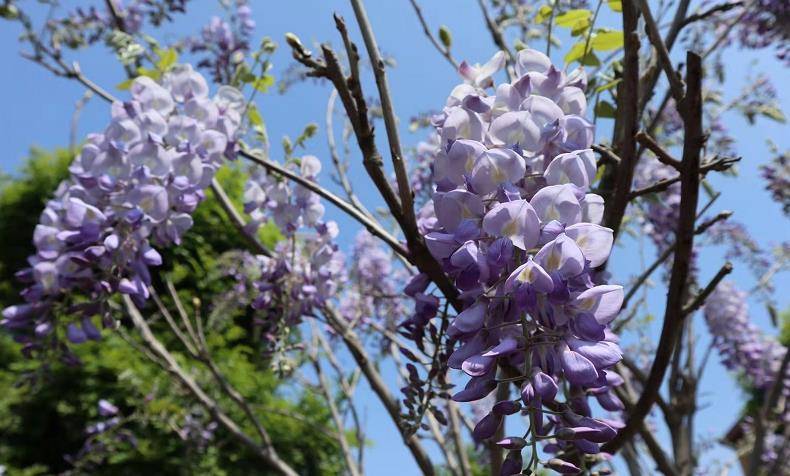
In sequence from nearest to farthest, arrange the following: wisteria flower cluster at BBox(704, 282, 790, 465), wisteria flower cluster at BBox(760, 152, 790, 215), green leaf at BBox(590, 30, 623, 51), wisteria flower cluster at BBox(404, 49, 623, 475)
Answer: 1. wisteria flower cluster at BBox(404, 49, 623, 475)
2. green leaf at BBox(590, 30, 623, 51)
3. wisteria flower cluster at BBox(760, 152, 790, 215)
4. wisteria flower cluster at BBox(704, 282, 790, 465)

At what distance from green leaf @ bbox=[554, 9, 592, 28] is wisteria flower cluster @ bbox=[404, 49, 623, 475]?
443 mm

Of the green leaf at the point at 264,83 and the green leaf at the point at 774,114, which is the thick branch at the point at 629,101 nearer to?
the green leaf at the point at 264,83

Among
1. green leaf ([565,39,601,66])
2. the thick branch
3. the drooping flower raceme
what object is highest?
the drooping flower raceme

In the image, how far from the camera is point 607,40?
1165 millimetres

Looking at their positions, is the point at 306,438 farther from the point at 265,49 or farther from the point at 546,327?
the point at 546,327

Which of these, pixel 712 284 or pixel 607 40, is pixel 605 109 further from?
pixel 712 284

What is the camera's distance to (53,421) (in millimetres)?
6172

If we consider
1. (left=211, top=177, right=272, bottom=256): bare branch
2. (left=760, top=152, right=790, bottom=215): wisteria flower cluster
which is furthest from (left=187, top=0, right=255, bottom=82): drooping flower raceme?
(left=760, top=152, right=790, bottom=215): wisteria flower cluster

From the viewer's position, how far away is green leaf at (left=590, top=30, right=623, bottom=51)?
1151 mm

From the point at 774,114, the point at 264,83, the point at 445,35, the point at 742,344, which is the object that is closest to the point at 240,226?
the point at 264,83

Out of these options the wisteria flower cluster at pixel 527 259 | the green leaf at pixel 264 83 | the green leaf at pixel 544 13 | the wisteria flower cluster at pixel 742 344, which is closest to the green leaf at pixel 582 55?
the green leaf at pixel 544 13

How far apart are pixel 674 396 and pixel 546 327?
190 cm

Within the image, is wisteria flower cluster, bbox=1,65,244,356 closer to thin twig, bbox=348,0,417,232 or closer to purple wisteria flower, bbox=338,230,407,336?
thin twig, bbox=348,0,417,232

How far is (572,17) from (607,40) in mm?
86
